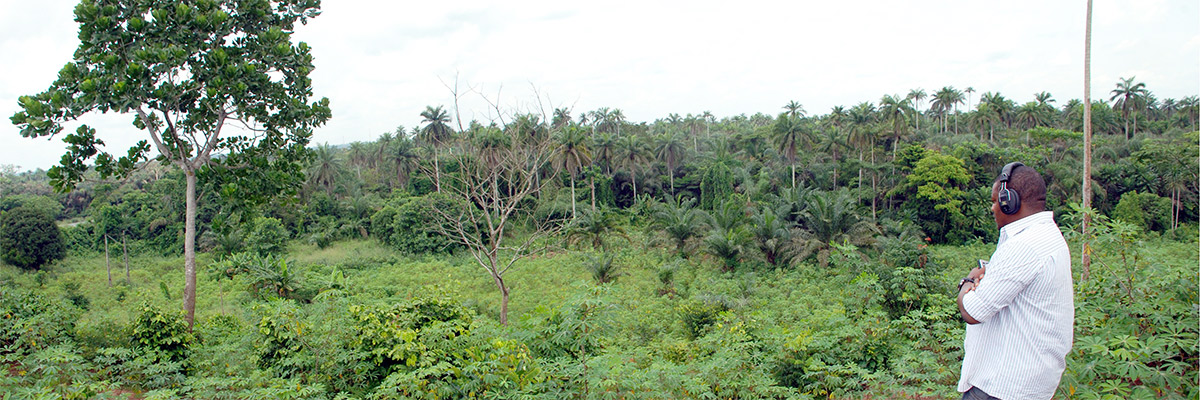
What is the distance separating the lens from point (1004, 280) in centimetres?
190

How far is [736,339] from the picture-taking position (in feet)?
21.0

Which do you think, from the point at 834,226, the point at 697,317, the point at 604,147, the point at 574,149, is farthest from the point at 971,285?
the point at 604,147

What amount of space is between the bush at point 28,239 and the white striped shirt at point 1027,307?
93.6ft

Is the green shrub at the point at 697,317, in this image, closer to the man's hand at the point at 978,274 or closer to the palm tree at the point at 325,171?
the man's hand at the point at 978,274

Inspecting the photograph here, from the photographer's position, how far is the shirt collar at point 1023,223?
1970 mm

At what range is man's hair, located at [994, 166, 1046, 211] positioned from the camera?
2.00 metres

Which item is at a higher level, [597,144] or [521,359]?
[597,144]

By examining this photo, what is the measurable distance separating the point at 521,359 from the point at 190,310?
710 cm

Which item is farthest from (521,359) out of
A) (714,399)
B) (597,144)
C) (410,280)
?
(597,144)

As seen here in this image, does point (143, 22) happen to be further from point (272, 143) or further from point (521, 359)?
point (521, 359)

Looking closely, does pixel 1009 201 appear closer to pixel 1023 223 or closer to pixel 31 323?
pixel 1023 223

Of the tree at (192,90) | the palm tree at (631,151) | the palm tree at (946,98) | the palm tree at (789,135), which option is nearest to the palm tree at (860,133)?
the palm tree at (789,135)

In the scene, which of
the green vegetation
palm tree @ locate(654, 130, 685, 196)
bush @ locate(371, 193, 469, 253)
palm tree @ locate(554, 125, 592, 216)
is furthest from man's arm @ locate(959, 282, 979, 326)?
palm tree @ locate(654, 130, 685, 196)

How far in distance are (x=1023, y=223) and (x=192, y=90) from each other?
9.35m
